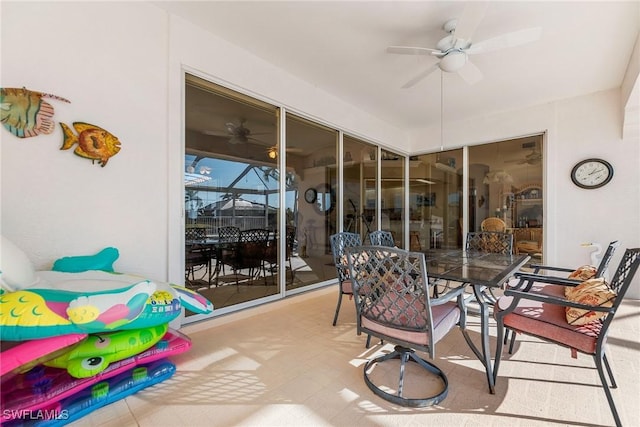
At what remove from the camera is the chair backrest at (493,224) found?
4938mm

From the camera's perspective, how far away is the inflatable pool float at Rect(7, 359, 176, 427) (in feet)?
4.65

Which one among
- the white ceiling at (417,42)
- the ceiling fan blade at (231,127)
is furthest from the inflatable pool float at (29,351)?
the white ceiling at (417,42)

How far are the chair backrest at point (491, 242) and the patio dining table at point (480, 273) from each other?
0.89 meters

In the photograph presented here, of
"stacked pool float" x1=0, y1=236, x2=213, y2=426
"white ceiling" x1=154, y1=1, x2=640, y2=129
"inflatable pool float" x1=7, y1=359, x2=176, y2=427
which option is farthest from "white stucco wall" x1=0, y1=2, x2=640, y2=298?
"inflatable pool float" x1=7, y1=359, x2=176, y2=427

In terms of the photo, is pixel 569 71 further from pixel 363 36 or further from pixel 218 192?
pixel 218 192

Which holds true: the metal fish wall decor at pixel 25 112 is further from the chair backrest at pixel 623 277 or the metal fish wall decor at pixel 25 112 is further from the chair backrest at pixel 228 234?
the chair backrest at pixel 623 277

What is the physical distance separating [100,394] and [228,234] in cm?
179

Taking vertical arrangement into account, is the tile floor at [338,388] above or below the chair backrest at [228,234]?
below

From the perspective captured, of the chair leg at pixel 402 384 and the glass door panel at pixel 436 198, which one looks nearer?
the chair leg at pixel 402 384

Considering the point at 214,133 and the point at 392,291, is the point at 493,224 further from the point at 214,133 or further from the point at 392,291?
the point at 214,133

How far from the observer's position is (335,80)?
3.75 metres

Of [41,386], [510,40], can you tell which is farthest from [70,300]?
[510,40]

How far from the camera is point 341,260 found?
2.75m

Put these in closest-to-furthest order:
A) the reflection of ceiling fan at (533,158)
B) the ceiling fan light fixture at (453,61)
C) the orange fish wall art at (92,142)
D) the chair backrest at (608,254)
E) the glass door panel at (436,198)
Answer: the orange fish wall art at (92,142) < the chair backrest at (608,254) < the ceiling fan light fixture at (453,61) < the reflection of ceiling fan at (533,158) < the glass door panel at (436,198)
